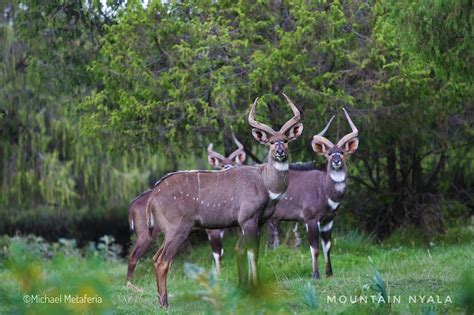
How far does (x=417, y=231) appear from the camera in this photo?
17.3m

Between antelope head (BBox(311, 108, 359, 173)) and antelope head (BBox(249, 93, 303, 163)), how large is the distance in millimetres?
1597

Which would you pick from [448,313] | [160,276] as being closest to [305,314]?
[448,313]

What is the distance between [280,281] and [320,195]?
208 cm

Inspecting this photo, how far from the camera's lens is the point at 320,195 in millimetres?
13102

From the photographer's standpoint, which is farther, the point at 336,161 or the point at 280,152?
the point at 336,161

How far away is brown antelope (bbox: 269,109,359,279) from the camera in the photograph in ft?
42.4

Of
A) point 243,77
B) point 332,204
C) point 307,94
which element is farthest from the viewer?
point 243,77

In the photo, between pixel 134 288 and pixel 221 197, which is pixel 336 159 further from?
pixel 134 288

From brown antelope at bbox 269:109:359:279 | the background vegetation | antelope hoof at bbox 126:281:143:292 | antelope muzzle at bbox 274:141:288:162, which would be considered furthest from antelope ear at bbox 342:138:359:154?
antelope hoof at bbox 126:281:143:292

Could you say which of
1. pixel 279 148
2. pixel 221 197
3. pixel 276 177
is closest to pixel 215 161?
pixel 279 148

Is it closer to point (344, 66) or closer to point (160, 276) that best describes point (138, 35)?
point (344, 66)

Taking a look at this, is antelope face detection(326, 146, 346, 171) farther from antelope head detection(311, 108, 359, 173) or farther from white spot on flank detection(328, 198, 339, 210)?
white spot on flank detection(328, 198, 339, 210)

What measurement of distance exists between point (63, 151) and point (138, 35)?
319 inches

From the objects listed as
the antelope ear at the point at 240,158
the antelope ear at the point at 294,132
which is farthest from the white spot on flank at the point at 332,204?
the antelope ear at the point at 240,158
